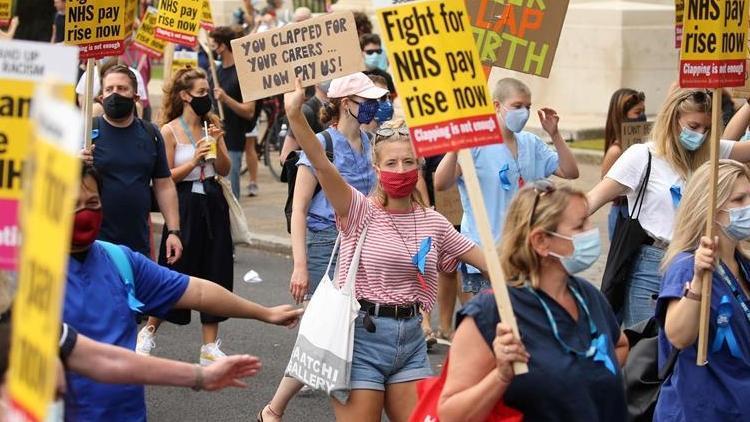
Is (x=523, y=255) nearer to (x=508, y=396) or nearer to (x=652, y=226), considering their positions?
(x=508, y=396)

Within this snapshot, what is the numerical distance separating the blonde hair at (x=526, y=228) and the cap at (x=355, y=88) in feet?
10.8

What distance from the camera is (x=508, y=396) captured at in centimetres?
452

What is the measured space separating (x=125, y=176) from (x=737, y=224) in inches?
151

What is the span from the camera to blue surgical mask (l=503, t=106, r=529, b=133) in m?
7.76

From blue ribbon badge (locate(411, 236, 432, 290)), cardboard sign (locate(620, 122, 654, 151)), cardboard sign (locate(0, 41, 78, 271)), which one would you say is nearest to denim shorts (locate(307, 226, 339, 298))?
blue ribbon badge (locate(411, 236, 432, 290))

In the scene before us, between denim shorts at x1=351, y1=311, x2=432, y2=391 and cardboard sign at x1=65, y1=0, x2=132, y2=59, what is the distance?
2.87m

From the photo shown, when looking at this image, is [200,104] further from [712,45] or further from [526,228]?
[526,228]

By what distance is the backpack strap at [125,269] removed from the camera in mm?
5152

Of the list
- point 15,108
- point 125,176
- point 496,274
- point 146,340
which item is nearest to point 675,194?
point 496,274

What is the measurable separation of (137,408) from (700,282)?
6.57ft

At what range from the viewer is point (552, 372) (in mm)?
4484

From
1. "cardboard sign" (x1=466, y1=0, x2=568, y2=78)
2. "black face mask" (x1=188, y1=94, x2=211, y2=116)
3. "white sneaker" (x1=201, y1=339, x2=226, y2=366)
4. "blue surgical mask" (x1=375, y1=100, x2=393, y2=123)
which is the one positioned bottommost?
"white sneaker" (x1=201, y1=339, x2=226, y2=366)

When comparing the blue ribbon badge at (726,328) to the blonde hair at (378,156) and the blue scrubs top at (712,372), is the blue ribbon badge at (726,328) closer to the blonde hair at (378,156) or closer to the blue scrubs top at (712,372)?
the blue scrubs top at (712,372)

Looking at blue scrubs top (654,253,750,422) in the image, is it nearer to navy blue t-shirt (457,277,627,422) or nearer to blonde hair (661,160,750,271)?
blonde hair (661,160,750,271)
